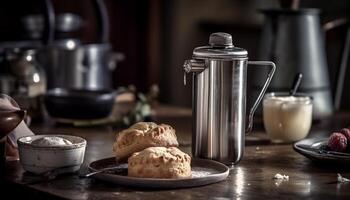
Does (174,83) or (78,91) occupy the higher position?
(78,91)

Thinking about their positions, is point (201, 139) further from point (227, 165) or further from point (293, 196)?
point (293, 196)

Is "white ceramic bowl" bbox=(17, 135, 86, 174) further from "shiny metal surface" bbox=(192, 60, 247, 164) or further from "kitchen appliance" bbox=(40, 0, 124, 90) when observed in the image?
"kitchen appliance" bbox=(40, 0, 124, 90)

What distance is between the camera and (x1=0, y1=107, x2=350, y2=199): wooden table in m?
1.70

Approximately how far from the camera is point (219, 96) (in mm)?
1951

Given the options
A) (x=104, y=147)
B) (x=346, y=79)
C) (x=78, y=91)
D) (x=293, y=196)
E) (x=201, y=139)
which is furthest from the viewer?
(x=346, y=79)

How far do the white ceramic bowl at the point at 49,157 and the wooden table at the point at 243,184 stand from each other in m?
0.02

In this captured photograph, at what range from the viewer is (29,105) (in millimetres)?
2643

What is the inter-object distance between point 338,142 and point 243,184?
332mm

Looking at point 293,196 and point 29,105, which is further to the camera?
point 29,105

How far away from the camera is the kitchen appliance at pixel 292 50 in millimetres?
2744

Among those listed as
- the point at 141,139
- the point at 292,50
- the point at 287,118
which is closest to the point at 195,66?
the point at 141,139

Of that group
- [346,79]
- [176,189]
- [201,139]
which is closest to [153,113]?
[201,139]

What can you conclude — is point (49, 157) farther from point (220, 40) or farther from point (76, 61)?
point (76, 61)

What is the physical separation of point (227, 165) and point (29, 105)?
2.90ft
